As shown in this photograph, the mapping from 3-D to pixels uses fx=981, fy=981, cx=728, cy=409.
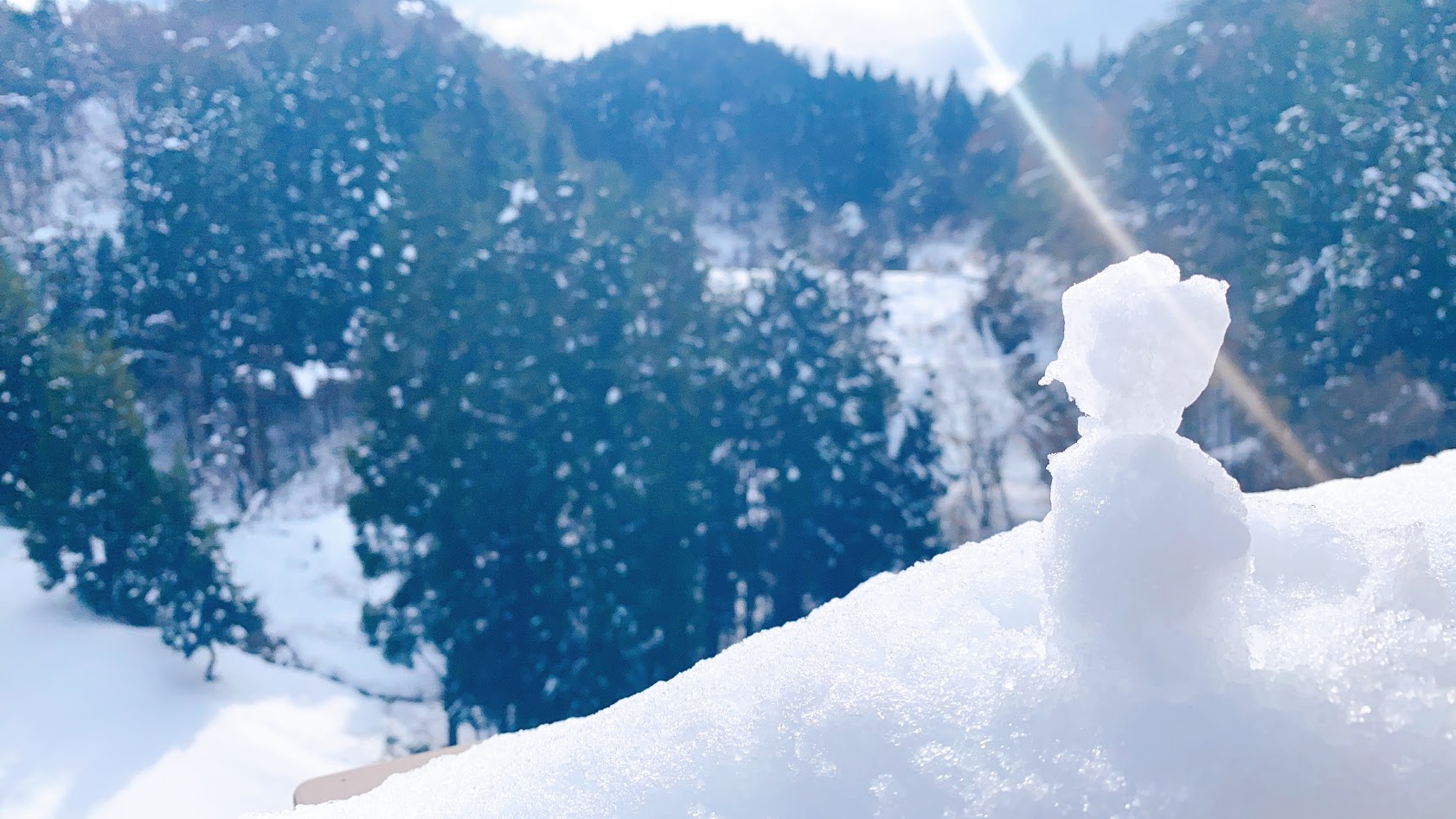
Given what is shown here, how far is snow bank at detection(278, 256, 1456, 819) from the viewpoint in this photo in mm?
1001

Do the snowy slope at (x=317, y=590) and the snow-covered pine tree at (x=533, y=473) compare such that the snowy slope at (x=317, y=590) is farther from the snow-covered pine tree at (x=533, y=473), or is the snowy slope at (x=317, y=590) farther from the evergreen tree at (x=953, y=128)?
the evergreen tree at (x=953, y=128)

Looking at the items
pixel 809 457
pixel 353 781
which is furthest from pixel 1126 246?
pixel 353 781

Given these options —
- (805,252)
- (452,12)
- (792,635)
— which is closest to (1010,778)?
(792,635)

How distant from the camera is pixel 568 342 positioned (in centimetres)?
1287

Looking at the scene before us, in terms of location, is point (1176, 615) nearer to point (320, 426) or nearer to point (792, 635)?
point (792, 635)

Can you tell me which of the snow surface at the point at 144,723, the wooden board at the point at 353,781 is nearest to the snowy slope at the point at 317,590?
the snow surface at the point at 144,723

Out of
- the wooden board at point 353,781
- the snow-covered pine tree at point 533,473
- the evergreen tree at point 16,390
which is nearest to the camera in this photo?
the wooden board at point 353,781

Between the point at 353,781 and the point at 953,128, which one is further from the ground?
the point at 953,128

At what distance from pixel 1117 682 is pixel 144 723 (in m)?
12.0

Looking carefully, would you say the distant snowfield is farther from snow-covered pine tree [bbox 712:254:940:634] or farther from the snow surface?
snow-covered pine tree [bbox 712:254:940:634]

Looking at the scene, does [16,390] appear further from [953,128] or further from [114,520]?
[953,128]

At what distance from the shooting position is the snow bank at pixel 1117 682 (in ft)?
3.28

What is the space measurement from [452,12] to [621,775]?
33.9 metres

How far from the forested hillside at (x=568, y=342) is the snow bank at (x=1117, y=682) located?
10.3 m
